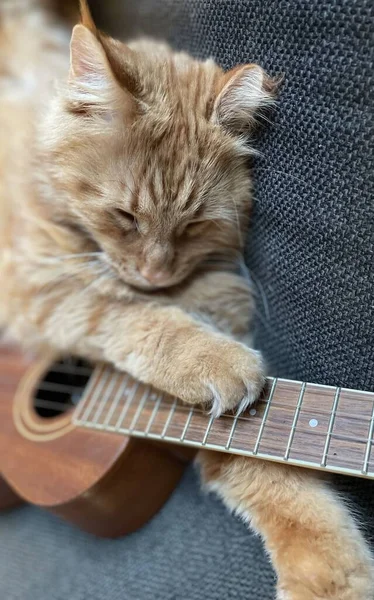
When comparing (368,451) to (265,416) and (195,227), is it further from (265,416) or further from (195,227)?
(195,227)

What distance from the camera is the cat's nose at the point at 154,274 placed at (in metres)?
1.07

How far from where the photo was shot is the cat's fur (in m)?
0.93

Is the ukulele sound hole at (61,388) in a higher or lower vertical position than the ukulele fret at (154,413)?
lower

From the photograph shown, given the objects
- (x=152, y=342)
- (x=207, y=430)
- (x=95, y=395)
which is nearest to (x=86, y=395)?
(x=95, y=395)

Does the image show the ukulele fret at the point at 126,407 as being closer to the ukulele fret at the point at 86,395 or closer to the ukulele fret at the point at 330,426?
the ukulele fret at the point at 86,395

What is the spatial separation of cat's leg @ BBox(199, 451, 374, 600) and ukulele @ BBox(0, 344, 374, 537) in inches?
3.8

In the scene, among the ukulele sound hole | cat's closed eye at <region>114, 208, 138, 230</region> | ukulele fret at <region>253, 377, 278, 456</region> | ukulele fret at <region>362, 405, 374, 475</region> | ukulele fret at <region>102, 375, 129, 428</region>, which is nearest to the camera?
ukulele fret at <region>362, 405, 374, 475</region>

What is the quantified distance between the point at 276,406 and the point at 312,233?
0.30 m

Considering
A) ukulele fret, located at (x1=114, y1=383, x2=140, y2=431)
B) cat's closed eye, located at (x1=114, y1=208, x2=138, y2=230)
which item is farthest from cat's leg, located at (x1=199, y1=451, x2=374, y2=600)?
cat's closed eye, located at (x1=114, y1=208, x2=138, y2=230)

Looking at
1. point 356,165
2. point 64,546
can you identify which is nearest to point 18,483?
point 64,546

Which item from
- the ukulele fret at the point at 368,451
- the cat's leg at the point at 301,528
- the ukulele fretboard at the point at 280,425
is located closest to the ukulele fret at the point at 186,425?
the ukulele fretboard at the point at 280,425

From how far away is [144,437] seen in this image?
1.08 meters

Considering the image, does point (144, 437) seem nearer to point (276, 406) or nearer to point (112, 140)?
point (276, 406)

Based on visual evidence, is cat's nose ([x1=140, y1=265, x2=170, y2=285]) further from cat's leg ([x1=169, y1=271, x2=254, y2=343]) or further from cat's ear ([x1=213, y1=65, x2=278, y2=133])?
cat's ear ([x1=213, y1=65, x2=278, y2=133])
